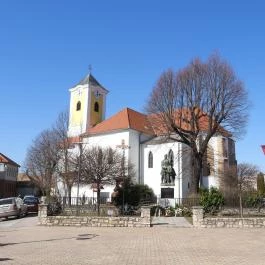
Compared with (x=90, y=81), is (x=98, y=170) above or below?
below

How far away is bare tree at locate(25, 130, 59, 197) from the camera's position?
47853 millimetres

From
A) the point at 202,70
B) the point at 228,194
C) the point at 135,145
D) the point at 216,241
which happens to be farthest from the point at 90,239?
the point at 135,145

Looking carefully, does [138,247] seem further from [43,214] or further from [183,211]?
[183,211]

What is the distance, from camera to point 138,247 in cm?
1352

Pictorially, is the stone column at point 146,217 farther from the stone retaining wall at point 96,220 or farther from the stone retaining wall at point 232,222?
the stone retaining wall at point 232,222

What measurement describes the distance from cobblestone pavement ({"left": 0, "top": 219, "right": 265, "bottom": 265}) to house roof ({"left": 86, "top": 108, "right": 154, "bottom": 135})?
35.3 metres

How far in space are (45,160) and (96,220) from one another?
29132 millimetres

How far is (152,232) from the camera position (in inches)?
718

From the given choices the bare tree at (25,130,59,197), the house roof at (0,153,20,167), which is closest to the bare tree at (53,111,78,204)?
the bare tree at (25,130,59,197)

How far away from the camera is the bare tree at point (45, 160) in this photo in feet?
157

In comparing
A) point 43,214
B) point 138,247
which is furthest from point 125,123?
point 138,247

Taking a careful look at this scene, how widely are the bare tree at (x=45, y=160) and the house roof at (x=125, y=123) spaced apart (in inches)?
340

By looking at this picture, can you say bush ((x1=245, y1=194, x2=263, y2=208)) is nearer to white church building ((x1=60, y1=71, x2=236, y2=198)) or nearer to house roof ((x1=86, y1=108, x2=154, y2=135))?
white church building ((x1=60, y1=71, x2=236, y2=198))

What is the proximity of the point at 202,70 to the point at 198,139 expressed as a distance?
7.87 meters
